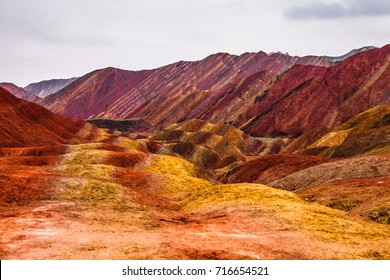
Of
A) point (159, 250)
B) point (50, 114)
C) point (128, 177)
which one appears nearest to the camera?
point (159, 250)

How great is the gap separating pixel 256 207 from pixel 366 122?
122 meters

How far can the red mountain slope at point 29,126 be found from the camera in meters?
134

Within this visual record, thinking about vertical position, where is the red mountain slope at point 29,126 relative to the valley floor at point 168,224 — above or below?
above

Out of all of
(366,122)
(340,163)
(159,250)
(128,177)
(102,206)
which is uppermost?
(366,122)

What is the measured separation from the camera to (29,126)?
151875mm

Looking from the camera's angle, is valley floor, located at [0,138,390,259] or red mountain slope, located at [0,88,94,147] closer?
valley floor, located at [0,138,390,259]

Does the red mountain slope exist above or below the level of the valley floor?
above

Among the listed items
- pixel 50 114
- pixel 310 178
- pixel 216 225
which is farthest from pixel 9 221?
pixel 50 114

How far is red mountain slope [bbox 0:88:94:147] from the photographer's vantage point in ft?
440

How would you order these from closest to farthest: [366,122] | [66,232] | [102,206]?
1. [66,232]
2. [102,206]
3. [366,122]

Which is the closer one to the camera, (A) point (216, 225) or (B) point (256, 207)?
(A) point (216, 225)

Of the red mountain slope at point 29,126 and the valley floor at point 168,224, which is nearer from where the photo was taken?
the valley floor at point 168,224

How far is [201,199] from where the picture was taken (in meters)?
53.0

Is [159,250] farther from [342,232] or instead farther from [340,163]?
[340,163]
